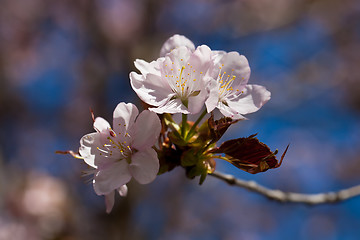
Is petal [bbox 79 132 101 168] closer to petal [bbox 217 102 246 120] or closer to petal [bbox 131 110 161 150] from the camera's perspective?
petal [bbox 131 110 161 150]

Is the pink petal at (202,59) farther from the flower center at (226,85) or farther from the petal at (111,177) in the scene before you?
the petal at (111,177)

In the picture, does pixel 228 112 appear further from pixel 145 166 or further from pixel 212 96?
pixel 145 166

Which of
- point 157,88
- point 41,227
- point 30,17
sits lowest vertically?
point 41,227

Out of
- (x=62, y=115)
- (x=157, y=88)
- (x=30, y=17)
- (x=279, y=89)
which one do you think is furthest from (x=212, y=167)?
(x=30, y=17)

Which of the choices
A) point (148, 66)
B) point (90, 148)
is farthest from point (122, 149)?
point (148, 66)

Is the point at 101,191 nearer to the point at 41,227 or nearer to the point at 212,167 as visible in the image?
the point at 212,167

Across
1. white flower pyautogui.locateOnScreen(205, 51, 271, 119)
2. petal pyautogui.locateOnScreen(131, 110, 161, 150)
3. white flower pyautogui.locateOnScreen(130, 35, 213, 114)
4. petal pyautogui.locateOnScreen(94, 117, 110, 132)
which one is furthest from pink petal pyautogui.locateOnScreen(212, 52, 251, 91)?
petal pyautogui.locateOnScreen(94, 117, 110, 132)
